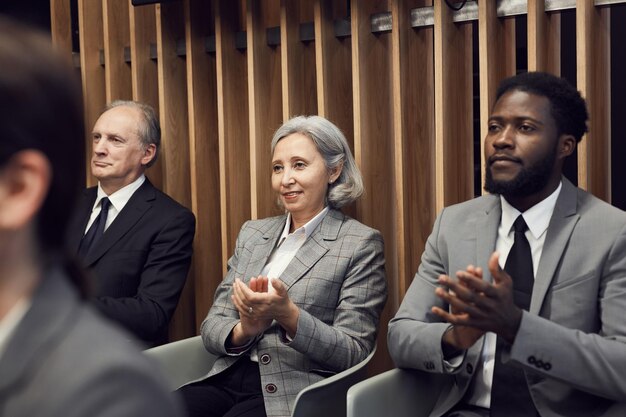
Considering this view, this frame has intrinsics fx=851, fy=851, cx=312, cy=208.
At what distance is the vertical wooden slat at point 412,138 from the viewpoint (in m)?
3.24

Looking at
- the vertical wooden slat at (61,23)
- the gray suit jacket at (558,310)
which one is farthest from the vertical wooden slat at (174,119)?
the gray suit jacket at (558,310)

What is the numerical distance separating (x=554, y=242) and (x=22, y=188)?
1.90 m

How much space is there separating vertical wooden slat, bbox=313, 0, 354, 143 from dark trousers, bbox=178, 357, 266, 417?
3.52ft

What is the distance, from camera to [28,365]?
776mm

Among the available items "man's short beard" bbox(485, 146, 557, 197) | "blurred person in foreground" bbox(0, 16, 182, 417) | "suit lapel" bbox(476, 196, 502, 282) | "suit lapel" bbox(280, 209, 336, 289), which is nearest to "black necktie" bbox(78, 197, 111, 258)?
"suit lapel" bbox(280, 209, 336, 289)

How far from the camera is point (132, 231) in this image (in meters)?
3.65

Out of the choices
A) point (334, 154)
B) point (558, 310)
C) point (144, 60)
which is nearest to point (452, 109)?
point (334, 154)

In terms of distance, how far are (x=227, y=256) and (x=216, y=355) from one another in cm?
71

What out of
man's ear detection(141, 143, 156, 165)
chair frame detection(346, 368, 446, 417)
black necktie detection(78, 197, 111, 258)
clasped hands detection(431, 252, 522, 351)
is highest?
man's ear detection(141, 143, 156, 165)

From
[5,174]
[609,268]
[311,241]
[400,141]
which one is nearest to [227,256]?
[311,241]

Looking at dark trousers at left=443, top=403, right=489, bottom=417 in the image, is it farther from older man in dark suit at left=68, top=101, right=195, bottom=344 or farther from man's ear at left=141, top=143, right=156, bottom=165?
man's ear at left=141, top=143, right=156, bottom=165

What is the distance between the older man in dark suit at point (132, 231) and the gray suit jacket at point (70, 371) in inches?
102

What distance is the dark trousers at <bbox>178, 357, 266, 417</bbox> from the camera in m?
2.93

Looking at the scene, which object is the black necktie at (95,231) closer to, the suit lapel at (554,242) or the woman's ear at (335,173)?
the woman's ear at (335,173)
